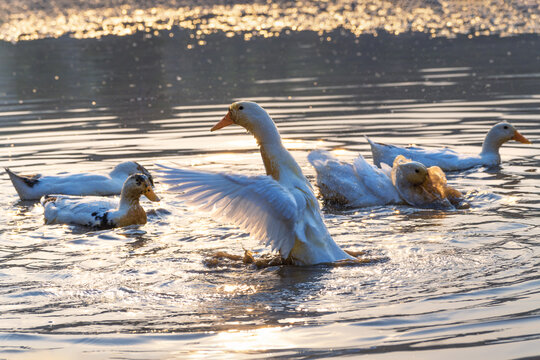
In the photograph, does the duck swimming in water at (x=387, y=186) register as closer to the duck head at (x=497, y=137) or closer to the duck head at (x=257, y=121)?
the duck head at (x=497, y=137)

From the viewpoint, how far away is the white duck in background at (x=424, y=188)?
29.4 feet

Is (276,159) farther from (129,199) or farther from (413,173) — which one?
(413,173)

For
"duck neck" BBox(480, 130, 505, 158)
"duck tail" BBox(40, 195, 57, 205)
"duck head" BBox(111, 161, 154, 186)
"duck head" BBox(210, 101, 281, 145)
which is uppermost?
"duck head" BBox(210, 101, 281, 145)

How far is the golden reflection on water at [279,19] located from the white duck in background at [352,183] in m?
19.3

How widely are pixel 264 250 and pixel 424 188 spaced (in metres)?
2.53

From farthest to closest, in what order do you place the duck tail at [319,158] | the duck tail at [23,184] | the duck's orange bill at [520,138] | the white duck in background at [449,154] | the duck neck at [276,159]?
the duck's orange bill at [520,138] → the white duck in background at [449,154] → the duck tail at [23,184] → the duck tail at [319,158] → the duck neck at [276,159]

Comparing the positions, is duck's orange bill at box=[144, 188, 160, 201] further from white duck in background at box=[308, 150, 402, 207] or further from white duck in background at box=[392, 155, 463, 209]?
white duck in background at box=[392, 155, 463, 209]

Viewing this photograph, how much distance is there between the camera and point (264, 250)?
7.45m

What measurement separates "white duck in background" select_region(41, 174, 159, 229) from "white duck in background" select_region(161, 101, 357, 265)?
2.16 m

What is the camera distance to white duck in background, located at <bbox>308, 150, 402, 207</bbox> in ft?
30.0

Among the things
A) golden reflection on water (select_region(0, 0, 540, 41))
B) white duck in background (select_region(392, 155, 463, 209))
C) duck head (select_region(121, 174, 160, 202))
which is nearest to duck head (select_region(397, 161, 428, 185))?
white duck in background (select_region(392, 155, 463, 209))

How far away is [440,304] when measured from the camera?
18.0 ft

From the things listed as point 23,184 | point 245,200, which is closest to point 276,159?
point 245,200

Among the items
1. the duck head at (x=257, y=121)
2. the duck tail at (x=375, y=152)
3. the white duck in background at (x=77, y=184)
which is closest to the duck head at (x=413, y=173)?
the duck tail at (x=375, y=152)
